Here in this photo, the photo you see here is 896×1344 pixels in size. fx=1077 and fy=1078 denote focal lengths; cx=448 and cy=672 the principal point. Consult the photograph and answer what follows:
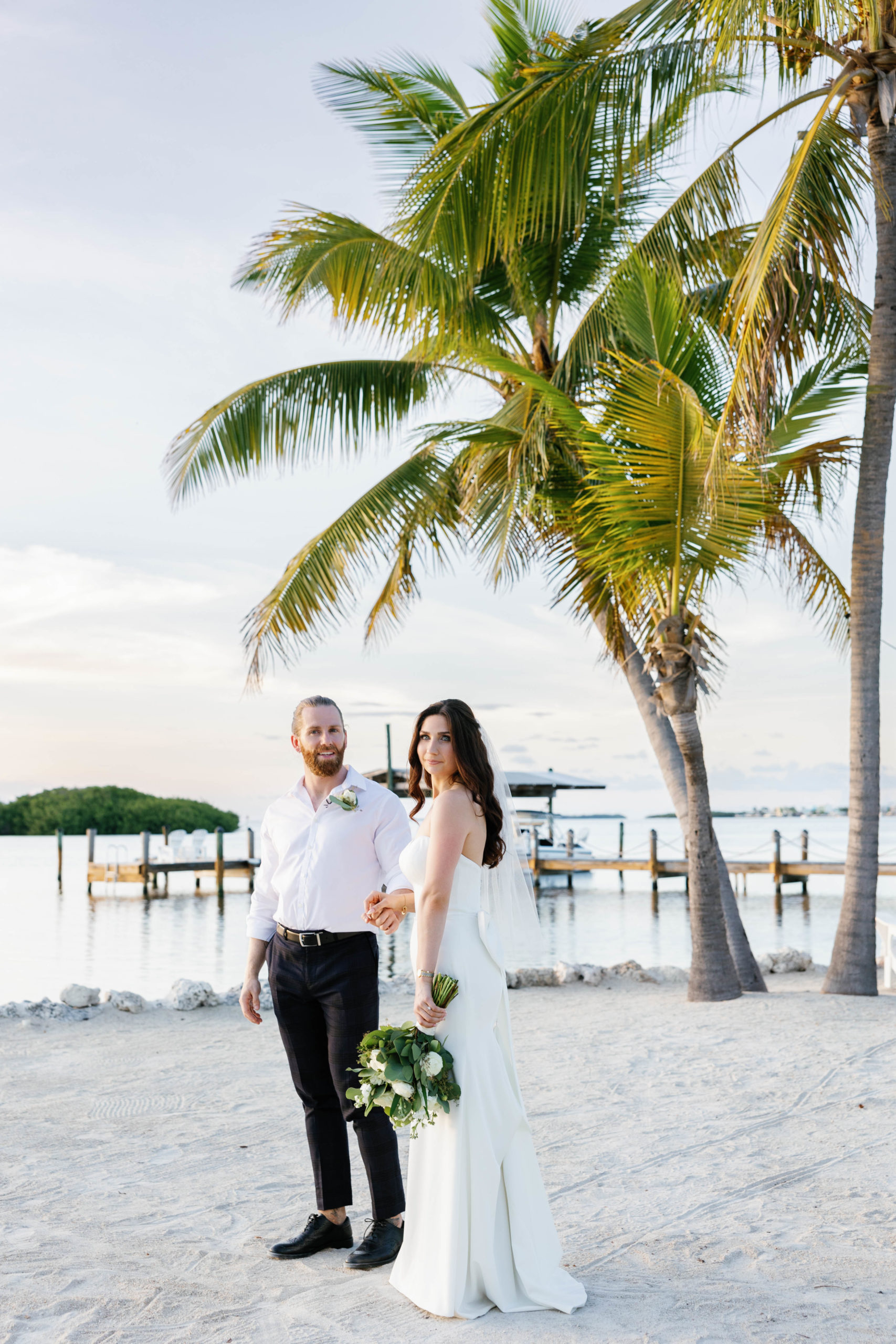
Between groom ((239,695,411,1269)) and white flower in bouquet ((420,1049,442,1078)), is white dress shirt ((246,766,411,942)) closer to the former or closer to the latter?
groom ((239,695,411,1269))

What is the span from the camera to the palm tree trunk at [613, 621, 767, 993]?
32.2ft

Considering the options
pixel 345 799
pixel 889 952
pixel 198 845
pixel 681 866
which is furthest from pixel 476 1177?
pixel 198 845

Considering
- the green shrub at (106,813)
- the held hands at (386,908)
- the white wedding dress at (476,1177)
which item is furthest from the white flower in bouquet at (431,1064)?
the green shrub at (106,813)

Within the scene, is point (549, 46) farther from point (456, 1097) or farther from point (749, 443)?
point (456, 1097)

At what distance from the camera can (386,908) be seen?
11.7ft

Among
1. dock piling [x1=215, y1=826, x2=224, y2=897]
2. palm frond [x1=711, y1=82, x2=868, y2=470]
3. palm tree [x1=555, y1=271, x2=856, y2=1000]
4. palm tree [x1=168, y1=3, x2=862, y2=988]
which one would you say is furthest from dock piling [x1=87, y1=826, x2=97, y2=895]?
palm frond [x1=711, y1=82, x2=868, y2=470]

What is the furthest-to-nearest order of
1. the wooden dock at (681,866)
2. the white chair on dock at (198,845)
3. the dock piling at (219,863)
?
the white chair on dock at (198,845) < the dock piling at (219,863) < the wooden dock at (681,866)

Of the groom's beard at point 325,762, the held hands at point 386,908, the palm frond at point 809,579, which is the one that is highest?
the palm frond at point 809,579

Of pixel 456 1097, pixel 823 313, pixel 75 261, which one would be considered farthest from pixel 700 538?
pixel 75 261

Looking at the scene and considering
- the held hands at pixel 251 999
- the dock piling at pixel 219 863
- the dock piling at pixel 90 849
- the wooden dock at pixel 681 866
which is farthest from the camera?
the dock piling at pixel 90 849

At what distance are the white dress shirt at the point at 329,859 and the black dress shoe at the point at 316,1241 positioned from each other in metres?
1.06

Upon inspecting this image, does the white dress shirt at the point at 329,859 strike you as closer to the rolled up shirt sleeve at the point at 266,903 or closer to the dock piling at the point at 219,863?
the rolled up shirt sleeve at the point at 266,903

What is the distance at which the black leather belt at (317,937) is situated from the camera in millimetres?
3842

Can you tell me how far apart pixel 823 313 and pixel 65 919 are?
21.3 meters
